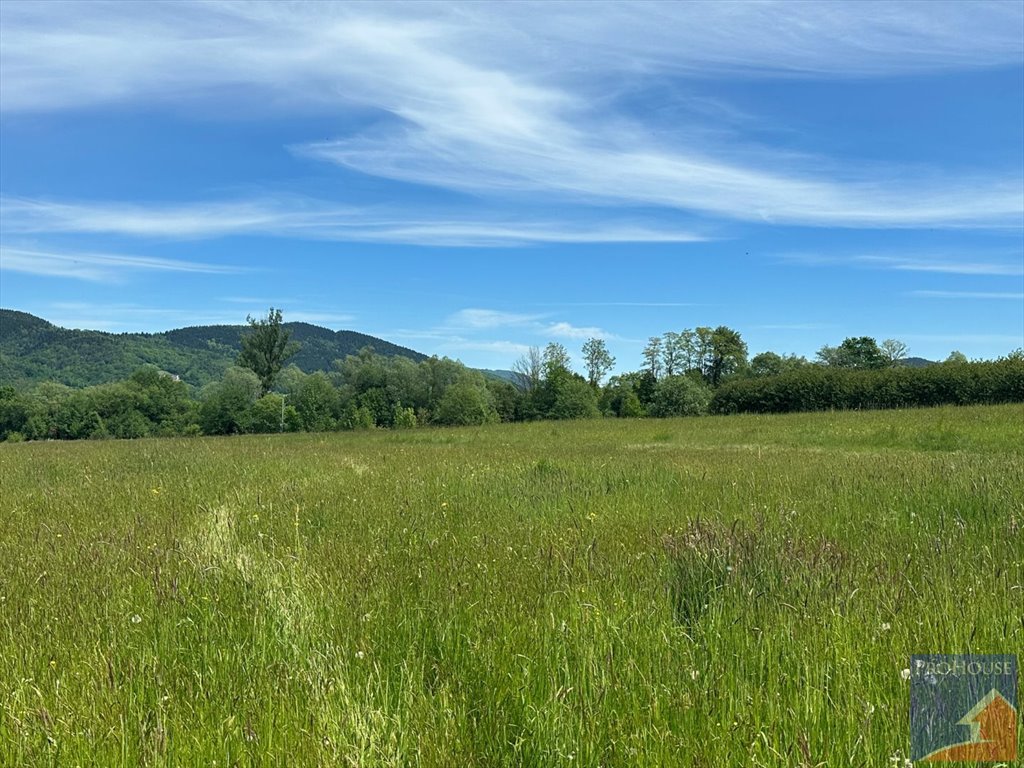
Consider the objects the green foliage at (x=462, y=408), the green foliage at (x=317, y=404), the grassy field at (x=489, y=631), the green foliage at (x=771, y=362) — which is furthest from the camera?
the green foliage at (x=771, y=362)

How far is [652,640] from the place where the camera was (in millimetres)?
2879

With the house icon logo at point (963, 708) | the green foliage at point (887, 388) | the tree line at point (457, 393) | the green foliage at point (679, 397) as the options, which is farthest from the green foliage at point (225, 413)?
the house icon logo at point (963, 708)

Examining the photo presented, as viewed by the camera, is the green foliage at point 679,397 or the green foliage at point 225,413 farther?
the green foliage at point 225,413

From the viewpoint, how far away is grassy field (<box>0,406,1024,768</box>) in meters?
2.19

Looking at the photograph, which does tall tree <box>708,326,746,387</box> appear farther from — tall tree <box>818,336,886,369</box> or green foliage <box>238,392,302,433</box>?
green foliage <box>238,392,302,433</box>

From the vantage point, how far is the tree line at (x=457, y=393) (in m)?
46.3

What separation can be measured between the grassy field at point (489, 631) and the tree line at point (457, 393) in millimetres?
46328

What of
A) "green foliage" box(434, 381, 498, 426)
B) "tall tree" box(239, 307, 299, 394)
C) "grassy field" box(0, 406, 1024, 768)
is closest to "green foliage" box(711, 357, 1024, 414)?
"green foliage" box(434, 381, 498, 426)

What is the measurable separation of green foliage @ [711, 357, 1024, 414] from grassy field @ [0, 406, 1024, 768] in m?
42.5

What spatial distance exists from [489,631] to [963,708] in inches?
77.3

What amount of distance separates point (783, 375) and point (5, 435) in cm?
9150

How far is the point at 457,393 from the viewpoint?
228ft

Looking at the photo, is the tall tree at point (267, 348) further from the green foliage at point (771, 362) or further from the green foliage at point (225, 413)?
the green foliage at point (771, 362)

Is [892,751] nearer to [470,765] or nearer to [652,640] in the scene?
[652,640]
